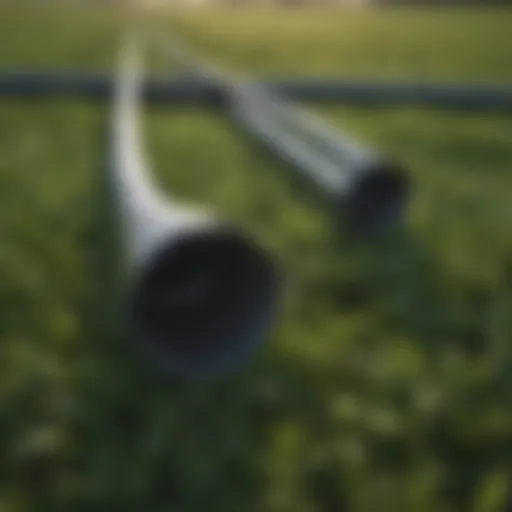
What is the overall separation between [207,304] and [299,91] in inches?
61.4

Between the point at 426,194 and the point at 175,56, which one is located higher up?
the point at 175,56

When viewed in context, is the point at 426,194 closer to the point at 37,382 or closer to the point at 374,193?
the point at 374,193

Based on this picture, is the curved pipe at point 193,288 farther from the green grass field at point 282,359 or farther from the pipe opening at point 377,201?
the pipe opening at point 377,201

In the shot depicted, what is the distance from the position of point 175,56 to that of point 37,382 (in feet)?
7.90

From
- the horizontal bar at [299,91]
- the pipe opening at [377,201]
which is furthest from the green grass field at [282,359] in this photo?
the horizontal bar at [299,91]

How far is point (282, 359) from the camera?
1.22 m

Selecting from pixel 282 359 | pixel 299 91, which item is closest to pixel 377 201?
pixel 282 359

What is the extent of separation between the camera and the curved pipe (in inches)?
40.2

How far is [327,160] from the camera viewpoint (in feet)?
6.18

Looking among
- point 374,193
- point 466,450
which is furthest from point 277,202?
point 466,450

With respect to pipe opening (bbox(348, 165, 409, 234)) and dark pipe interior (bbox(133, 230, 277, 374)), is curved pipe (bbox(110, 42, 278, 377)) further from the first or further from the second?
pipe opening (bbox(348, 165, 409, 234))

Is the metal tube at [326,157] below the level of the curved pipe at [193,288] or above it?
above

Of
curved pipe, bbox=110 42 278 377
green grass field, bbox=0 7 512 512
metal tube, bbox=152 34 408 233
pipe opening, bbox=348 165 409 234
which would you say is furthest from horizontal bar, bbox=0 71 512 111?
curved pipe, bbox=110 42 278 377

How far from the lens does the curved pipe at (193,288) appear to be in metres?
1.02
